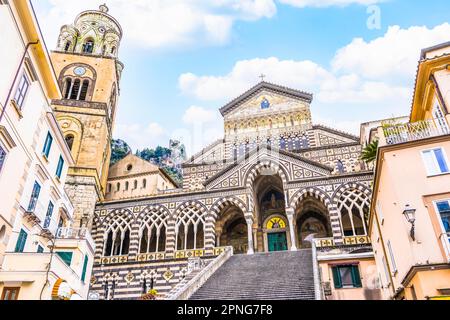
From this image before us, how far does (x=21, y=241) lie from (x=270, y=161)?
57.0ft

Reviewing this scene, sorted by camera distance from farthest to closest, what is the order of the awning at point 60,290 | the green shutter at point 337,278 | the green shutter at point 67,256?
the green shutter at point 337,278, the green shutter at point 67,256, the awning at point 60,290

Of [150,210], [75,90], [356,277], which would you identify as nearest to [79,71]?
[75,90]

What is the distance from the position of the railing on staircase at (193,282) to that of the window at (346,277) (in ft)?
20.1

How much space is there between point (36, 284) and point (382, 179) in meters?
13.2

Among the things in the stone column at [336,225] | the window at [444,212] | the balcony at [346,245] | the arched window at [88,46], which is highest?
the arched window at [88,46]

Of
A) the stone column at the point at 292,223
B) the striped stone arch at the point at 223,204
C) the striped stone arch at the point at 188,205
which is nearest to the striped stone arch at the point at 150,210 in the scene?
the striped stone arch at the point at 188,205

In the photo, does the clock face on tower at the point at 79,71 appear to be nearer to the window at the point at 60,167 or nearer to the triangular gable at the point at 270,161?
the triangular gable at the point at 270,161

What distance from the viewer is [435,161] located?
37.3 ft

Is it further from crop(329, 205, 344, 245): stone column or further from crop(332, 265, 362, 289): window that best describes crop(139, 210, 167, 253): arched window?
crop(332, 265, 362, 289): window

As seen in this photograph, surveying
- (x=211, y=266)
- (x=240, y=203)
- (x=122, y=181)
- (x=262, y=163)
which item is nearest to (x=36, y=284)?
(x=211, y=266)

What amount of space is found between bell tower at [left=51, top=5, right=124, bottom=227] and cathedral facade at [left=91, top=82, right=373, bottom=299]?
2455 millimetres

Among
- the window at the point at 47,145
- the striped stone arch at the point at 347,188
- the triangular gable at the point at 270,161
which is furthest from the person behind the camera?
the triangular gable at the point at 270,161

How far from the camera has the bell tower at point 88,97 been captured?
28141mm

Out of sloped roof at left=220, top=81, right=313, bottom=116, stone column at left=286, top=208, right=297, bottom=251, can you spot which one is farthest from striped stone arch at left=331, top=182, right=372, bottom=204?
sloped roof at left=220, top=81, right=313, bottom=116
